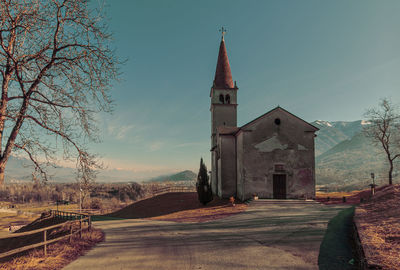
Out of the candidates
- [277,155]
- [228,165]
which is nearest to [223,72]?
[228,165]

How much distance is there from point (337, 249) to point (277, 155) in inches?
614

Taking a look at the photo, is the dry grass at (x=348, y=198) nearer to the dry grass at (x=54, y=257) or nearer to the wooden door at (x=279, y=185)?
the wooden door at (x=279, y=185)

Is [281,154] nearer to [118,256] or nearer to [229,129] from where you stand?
[229,129]

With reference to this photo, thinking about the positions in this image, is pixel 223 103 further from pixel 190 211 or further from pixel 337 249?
pixel 337 249

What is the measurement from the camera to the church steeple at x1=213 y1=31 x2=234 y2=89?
3419cm

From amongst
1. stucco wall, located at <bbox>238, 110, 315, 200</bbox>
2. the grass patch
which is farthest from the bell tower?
the grass patch

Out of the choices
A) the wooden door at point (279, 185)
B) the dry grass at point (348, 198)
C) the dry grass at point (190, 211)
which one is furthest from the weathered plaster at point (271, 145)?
the dry grass at point (348, 198)

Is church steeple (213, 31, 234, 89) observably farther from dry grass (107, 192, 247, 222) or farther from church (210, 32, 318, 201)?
dry grass (107, 192, 247, 222)

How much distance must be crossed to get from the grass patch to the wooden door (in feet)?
36.7

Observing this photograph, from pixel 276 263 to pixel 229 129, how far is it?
22920mm

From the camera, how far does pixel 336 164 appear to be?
177375 millimetres

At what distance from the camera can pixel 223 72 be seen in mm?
34844

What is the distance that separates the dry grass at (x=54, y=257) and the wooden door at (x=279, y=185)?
17.5 meters

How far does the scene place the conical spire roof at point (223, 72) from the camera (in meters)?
34.2
